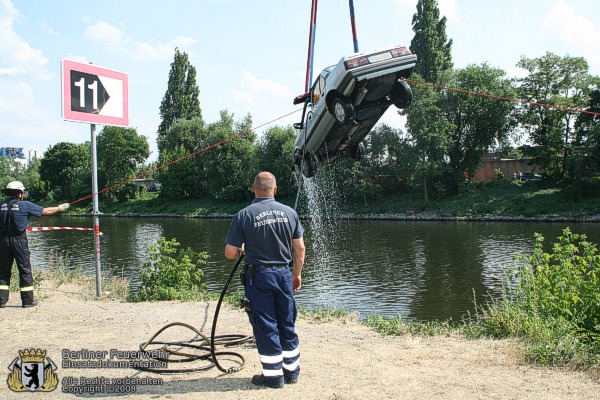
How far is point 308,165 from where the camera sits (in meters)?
10.5

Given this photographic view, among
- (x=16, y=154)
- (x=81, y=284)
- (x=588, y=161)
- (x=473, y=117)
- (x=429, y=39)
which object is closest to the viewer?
(x=81, y=284)

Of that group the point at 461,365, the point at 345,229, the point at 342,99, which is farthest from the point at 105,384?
the point at 345,229

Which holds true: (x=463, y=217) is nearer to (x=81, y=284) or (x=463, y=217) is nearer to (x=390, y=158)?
(x=390, y=158)

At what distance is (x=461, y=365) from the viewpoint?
16.1ft

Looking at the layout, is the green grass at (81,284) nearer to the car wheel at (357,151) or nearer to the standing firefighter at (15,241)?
the standing firefighter at (15,241)

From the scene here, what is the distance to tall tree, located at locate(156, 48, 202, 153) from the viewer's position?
6244 cm

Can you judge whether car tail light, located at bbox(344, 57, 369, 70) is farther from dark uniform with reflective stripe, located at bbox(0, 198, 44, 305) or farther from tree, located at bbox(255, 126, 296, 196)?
tree, located at bbox(255, 126, 296, 196)

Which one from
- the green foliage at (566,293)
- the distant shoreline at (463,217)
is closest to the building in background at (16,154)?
the distant shoreline at (463,217)

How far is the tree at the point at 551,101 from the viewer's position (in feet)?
132

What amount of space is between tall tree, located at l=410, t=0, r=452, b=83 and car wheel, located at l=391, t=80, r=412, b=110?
39.0 meters

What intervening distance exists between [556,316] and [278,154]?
42.6 meters

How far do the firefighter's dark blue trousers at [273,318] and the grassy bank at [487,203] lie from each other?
34.6 m

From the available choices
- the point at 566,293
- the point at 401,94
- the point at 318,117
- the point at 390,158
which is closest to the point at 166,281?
the point at 318,117

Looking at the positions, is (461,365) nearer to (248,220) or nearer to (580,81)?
(248,220)
